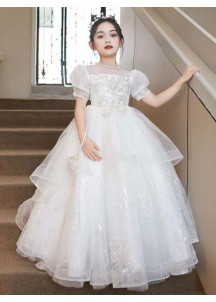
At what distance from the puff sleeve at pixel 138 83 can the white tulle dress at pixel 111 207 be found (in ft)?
0.33

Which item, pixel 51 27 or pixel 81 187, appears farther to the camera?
pixel 51 27

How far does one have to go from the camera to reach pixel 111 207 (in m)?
1.78

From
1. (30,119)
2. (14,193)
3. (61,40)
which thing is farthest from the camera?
(61,40)

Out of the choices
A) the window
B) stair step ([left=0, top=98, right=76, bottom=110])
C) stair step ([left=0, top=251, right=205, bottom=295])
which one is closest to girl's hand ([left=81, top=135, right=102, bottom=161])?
stair step ([left=0, top=251, right=205, bottom=295])

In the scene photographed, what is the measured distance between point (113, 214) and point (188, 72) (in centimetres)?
75

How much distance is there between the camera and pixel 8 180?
270 centimetres

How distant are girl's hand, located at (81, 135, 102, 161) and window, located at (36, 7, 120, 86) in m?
5.09

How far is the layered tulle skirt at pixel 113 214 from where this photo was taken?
1.72 meters

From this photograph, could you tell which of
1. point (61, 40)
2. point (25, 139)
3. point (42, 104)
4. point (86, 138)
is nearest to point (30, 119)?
point (25, 139)

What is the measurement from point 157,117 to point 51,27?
186 inches

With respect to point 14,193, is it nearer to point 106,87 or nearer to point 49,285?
point 49,285

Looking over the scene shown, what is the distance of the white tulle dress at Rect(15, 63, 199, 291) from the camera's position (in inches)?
67.7

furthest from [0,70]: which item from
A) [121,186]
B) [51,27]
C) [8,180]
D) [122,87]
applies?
[121,186]
